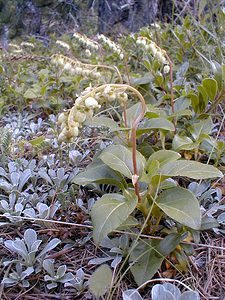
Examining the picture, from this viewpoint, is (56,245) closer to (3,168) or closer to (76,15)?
(3,168)

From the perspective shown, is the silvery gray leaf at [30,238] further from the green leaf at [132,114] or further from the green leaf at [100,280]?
the green leaf at [132,114]

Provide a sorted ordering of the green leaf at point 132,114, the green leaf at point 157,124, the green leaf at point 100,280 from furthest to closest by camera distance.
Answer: the green leaf at point 132,114
the green leaf at point 157,124
the green leaf at point 100,280

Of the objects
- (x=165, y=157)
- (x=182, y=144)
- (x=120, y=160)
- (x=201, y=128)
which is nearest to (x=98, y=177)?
(x=120, y=160)

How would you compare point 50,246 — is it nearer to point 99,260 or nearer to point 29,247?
point 29,247

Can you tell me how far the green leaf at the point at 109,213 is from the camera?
3.56 feet

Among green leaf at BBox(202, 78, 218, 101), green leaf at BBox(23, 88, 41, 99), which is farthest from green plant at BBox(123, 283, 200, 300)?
green leaf at BBox(23, 88, 41, 99)

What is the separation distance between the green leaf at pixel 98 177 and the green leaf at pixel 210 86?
71 centimetres

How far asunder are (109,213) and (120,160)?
0.28 metres

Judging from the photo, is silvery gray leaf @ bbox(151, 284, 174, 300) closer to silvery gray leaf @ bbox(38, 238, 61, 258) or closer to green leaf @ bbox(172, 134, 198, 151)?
silvery gray leaf @ bbox(38, 238, 61, 258)

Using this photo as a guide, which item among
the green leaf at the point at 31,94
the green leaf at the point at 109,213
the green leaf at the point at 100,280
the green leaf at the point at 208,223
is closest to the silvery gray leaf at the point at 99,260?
the green leaf at the point at 100,280

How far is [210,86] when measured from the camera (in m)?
1.82

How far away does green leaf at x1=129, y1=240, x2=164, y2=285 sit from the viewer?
122 centimetres

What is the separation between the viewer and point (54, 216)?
156 cm

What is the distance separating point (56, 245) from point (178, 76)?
5.06ft
